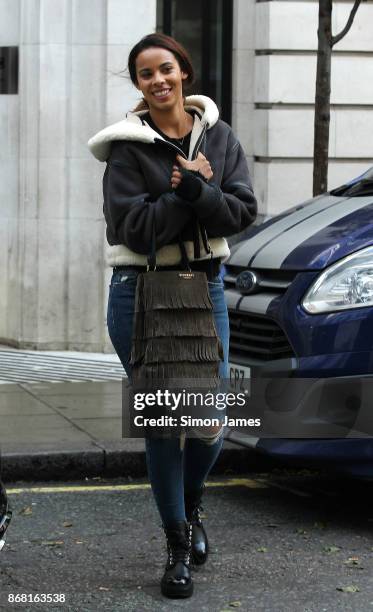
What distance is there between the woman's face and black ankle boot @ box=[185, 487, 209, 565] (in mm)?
1447

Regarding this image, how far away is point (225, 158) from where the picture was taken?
4984 millimetres

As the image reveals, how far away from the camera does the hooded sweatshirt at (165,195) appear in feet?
15.4

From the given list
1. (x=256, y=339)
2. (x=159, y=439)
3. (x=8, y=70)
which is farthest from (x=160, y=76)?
(x=8, y=70)

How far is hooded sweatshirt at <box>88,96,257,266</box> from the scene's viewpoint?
470 cm

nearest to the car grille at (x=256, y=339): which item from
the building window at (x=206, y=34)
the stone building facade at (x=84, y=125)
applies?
the stone building facade at (x=84, y=125)

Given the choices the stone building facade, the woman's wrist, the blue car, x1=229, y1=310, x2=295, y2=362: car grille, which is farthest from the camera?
the stone building facade

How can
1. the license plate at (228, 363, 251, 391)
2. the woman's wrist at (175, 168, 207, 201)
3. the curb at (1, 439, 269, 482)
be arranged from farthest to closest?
the curb at (1, 439, 269, 482), the license plate at (228, 363, 251, 391), the woman's wrist at (175, 168, 207, 201)

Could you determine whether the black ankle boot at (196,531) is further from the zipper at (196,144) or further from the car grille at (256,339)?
→ the zipper at (196,144)

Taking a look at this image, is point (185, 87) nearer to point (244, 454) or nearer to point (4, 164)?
point (244, 454)

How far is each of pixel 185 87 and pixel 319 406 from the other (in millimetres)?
1450

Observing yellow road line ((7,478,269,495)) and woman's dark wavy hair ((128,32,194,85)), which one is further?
yellow road line ((7,478,269,495))

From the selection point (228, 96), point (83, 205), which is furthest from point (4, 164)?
point (228, 96)

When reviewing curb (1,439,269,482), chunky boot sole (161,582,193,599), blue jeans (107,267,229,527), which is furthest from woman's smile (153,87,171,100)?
curb (1,439,269,482)

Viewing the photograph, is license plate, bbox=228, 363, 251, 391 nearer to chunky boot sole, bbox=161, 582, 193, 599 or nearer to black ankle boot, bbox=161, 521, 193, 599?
black ankle boot, bbox=161, 521, 193, 599
